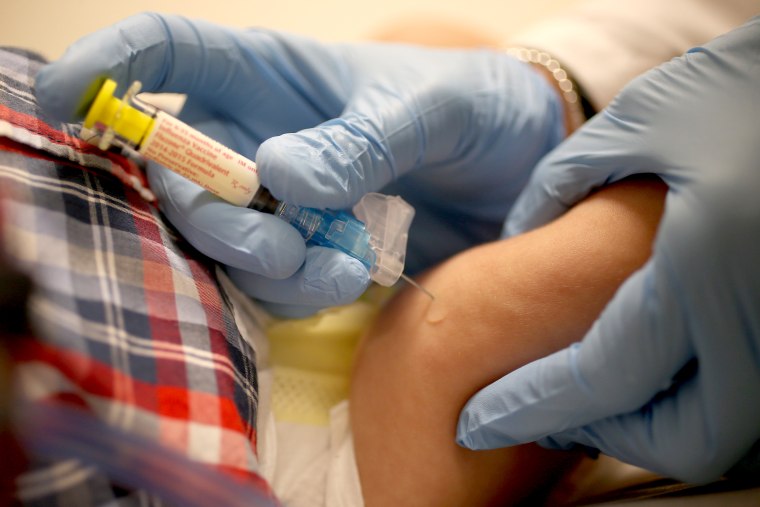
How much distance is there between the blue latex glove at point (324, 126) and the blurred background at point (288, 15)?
53cm

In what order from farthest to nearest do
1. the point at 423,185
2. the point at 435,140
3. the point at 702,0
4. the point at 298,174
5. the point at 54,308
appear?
the point at 702,0 → the point at 423,185 → the point at 435,140 → the point at 298,174 → the point at 54,308

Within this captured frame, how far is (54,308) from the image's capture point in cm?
50

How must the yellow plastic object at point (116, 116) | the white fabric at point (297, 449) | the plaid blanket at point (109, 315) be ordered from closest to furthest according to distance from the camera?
the plaid blanket at point (109, 315)
the yellow plastic object at point (116, 116)
the white fabric at point (297, 449)

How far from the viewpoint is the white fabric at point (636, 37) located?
42.3 inches

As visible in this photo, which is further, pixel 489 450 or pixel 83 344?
pixel 489 450

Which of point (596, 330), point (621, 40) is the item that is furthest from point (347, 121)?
point (621, 40)

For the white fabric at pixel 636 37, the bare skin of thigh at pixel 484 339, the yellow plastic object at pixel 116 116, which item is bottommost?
the bare skin of thigh at pixel 484 339

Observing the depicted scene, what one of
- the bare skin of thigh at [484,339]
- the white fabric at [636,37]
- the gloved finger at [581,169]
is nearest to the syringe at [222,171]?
the bare skin of thigh at [484,339]

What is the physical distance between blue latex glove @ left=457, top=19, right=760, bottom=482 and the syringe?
0.23 m

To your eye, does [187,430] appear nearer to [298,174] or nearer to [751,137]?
[298,174]

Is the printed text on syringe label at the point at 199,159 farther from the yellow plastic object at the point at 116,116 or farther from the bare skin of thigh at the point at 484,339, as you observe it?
the bare skin of thigh at the point at 484,339

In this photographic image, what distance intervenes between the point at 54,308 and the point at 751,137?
70 cm

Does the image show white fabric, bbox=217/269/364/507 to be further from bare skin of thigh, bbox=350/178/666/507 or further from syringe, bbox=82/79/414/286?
syringe, bbox=82/79/414/286

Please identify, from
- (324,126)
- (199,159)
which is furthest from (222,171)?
(324,126)
